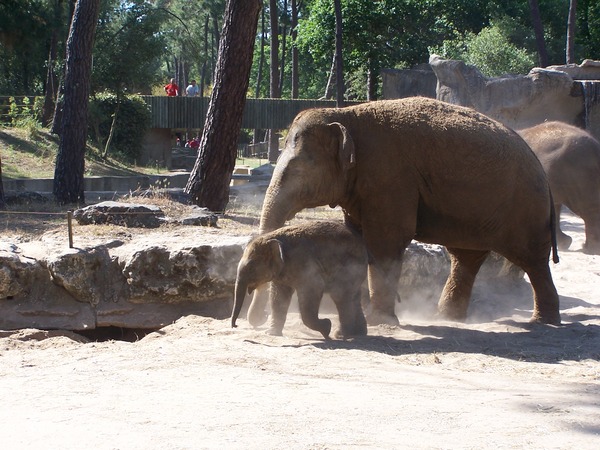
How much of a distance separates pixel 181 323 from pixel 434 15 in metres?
29.9

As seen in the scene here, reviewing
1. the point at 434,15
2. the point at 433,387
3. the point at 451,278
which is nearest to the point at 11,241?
the point at 451,278

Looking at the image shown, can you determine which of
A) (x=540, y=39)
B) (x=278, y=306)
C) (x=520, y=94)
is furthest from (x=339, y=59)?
(x=278, y=306)

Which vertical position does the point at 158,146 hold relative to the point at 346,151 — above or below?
below

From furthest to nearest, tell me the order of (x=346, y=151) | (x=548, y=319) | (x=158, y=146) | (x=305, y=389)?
(x=158, y=146) → (x=548, y=319) → (x=346, y=151) → (x=305, y=389)

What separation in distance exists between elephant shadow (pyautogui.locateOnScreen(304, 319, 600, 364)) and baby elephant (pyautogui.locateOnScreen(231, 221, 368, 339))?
0.88 ft

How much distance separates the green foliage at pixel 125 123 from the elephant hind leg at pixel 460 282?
23.6 m

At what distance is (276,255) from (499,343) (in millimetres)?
2106

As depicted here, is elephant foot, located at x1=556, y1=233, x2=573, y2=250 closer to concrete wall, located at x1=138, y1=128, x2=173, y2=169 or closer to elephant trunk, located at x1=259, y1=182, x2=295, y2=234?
elephant trunk, located at x1=259, y1=182, x2=295, y2=234

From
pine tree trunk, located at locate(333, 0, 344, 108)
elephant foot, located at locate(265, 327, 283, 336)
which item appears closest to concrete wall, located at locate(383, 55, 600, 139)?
pine tree trunk, located at locate(333, 0, 344, 108)

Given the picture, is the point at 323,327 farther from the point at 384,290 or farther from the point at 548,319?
the point at 548,319

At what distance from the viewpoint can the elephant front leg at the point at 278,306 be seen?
812cm

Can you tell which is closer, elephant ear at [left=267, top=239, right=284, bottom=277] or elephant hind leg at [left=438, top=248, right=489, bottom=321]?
elephant ear at [left=267, top=239, right=284, bottom=277]

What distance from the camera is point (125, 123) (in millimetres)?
32406

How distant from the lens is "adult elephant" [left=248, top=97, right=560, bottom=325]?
28.3ft
